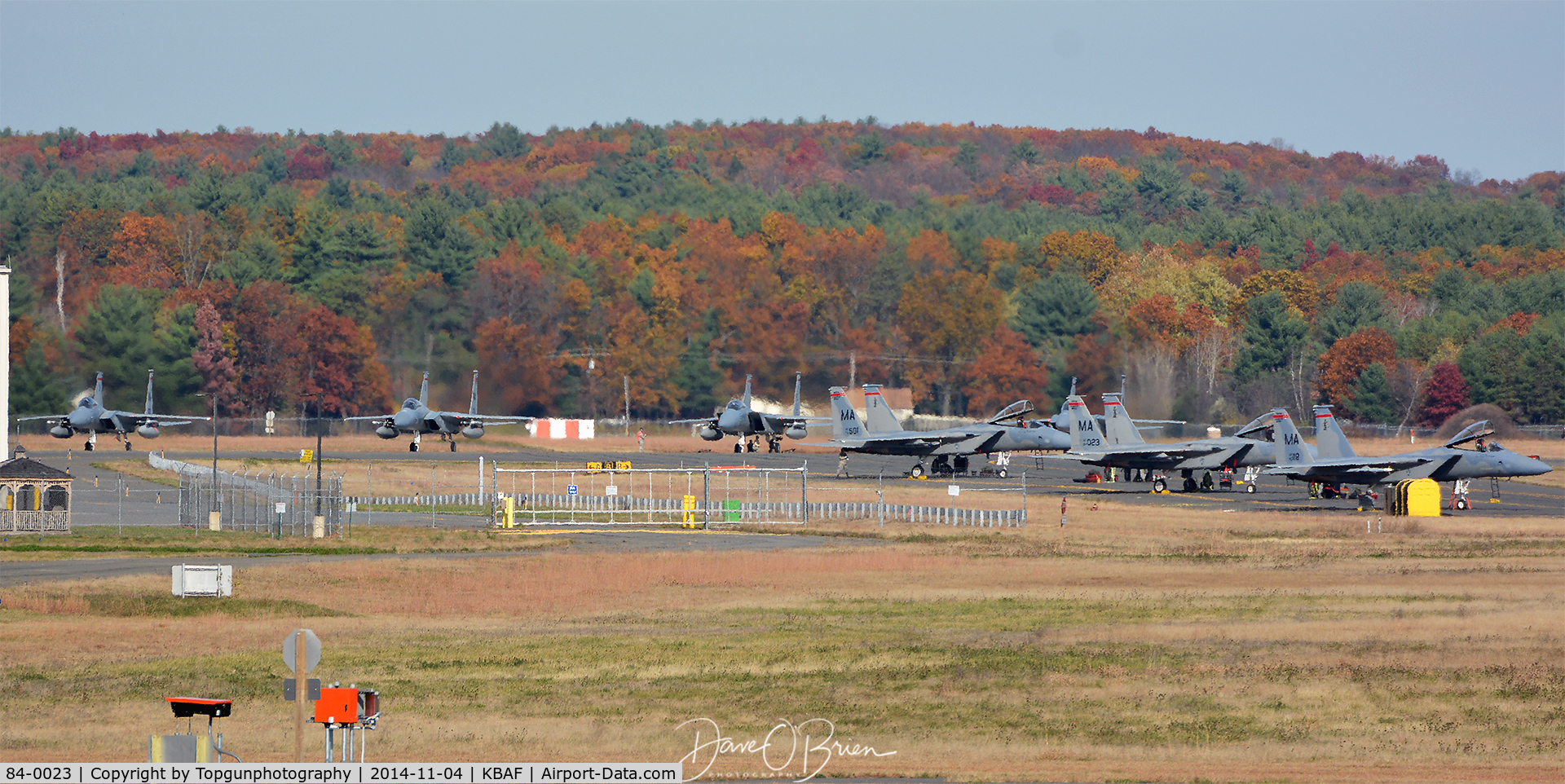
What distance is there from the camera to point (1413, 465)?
59.6m

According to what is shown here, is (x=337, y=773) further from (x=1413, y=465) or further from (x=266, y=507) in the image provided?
(x=1413, y=465)

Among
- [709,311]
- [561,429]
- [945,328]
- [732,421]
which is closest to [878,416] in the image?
[732,421]

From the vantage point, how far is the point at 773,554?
44.6 metres

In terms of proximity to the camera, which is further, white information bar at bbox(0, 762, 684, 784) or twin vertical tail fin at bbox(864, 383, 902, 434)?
twin vertical tail fin at bbox(864, 383, 902, 434)

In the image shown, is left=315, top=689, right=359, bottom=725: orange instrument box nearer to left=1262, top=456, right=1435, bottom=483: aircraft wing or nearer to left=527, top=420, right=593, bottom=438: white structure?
left=1262, top=456, right=1435, bottom=483: aircraft wing

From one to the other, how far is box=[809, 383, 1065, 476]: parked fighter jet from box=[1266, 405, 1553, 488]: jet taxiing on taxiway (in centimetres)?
1780

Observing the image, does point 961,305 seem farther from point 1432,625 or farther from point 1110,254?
point 1432,625

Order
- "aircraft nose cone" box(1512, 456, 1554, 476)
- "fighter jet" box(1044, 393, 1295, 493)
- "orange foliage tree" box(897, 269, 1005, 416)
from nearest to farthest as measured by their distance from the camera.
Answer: "aircraft nose cone" box(1512, 456, 1554, 476)
"fighter jet" box(1044, 393, 1295, 493)
"orange foliage tree" box(897, 269, 1005, 416)

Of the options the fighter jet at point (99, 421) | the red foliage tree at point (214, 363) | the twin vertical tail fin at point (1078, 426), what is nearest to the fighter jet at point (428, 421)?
the fighter jet at point (99, 421)

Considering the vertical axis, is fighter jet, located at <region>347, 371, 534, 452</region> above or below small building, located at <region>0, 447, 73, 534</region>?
above

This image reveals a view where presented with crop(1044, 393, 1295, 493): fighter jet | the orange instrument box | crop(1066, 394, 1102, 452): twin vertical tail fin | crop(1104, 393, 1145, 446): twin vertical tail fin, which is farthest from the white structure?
the orange instrument box

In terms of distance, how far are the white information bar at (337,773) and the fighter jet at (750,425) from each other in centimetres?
8166

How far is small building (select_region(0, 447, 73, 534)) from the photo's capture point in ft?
163

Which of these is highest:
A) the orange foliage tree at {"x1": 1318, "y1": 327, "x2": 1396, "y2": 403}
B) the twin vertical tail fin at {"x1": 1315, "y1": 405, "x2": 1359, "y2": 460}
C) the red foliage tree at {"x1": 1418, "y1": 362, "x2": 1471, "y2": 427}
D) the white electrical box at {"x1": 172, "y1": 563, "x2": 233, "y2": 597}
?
the orange foliage tree at {"x1": 1318, "y1": 327, "x2": 1396, "y2": 403}
